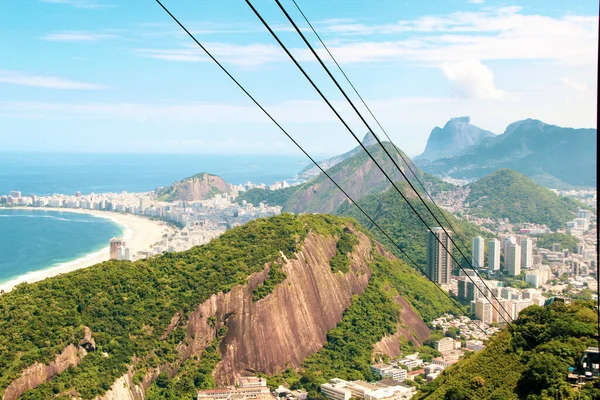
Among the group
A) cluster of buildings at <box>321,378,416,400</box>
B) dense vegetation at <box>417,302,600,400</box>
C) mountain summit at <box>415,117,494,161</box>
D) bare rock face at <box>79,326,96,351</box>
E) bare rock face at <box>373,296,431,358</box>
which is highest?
mountain summit at <box>415,117,494,161</box>

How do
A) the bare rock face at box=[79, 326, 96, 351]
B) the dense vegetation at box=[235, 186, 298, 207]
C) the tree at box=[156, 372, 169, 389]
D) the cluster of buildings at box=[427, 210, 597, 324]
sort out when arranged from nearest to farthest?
the bare rock face at box=[79, 326, 96, 351]
the tree at box=[156, 372, 169, 389]
the cluster of buildings at box=[427, 210, 597, 324]
the dense vegetation at box=[235, 186, 298, 207]

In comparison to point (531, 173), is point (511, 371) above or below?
below

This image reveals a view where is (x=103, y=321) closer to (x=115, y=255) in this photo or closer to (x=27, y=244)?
(x=115, y=255)

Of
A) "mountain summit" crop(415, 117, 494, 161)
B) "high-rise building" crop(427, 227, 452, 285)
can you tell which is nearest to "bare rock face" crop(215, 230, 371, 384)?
"high-rise building" crop(427, 227, 452, 285)

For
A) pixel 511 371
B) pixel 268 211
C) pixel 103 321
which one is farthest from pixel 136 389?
pixel 268 211

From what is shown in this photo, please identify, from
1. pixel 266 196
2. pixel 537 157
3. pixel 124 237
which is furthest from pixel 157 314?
pixel 537 157

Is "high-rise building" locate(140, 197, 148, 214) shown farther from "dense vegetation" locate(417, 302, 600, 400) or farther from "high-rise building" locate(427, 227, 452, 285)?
"dense vegetation" locate(417, 302, 600, 400)
